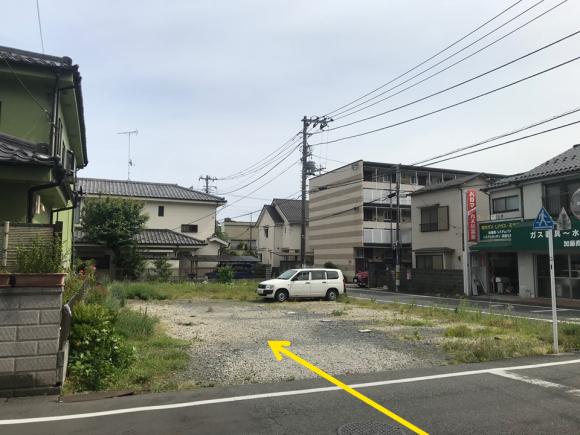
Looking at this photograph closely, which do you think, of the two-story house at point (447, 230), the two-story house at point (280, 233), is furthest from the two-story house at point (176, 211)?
the two-story house at point (447, 230)

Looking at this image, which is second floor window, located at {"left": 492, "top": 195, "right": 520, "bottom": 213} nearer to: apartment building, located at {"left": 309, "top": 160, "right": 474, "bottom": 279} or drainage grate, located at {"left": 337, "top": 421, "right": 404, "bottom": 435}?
apartment building, located at {"left": 309, "top": 160, "right": 474, "bottom": 279}

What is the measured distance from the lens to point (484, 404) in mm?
5469

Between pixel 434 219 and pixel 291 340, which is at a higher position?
pixel 434 219

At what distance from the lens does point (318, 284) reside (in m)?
22.3

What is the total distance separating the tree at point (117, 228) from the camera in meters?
27.7

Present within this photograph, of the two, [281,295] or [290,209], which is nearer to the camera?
[281,295]

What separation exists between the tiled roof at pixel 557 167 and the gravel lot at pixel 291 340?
1242cm

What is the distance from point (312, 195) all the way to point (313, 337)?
41946 millimetres

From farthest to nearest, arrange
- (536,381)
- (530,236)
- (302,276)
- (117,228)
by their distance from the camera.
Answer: (117,228)
(530,236)
(302,276)
(536,381)

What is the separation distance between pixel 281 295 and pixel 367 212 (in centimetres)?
2391

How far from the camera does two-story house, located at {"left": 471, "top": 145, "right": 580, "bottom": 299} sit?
2177 centimetres

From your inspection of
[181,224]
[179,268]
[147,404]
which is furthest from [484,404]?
[181,224]

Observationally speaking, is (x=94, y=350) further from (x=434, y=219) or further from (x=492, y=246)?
(x=434, y=219)

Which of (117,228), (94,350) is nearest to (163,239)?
(117,228)
